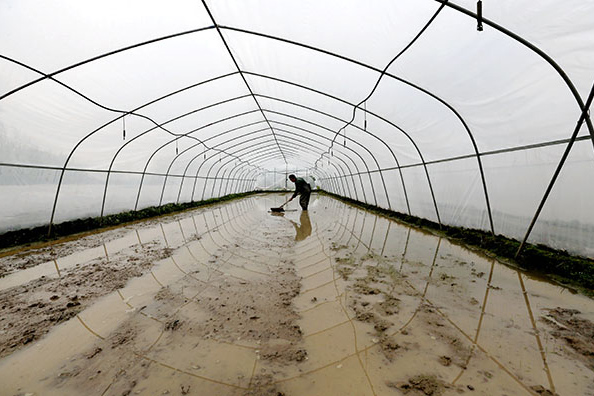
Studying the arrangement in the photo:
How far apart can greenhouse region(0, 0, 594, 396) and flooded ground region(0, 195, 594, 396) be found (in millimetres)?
25

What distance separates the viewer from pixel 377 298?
3.66 m

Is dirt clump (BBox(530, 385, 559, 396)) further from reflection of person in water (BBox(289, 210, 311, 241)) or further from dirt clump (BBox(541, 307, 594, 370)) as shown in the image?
reflection of person in water (BBox(289, 210, 311, 241))

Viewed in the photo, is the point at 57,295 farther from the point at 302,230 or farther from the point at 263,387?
the point at 302,230

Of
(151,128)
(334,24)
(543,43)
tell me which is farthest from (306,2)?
(151,128)

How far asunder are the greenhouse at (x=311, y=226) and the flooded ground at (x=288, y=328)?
25 mm

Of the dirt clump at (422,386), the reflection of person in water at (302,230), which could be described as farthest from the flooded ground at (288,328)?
the reflection of person in water at (302,230)

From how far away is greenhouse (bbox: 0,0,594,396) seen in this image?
2.39m

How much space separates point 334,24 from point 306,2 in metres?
0.62

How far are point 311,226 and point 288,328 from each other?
6.98 meters

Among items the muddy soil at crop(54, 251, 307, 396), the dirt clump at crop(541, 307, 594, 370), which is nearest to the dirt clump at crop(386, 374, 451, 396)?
the muddy soil at crop(54, 251, 307, 396)

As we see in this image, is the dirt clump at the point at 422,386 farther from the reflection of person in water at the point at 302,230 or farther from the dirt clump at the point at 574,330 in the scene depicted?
the reflection of person in water at the point at 302,230

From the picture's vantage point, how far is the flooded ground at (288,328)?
7.02ft

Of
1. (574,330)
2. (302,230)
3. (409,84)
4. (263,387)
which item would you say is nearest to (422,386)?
(263,387)

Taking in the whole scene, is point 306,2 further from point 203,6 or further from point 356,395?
point 356,395
